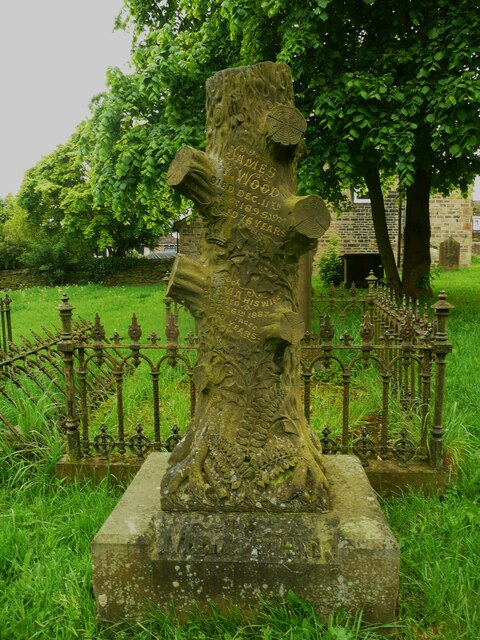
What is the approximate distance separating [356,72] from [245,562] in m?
6.89

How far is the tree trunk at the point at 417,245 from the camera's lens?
1059cm

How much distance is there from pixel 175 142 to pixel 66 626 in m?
7.07

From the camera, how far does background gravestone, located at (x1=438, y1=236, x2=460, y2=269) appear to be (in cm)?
2283

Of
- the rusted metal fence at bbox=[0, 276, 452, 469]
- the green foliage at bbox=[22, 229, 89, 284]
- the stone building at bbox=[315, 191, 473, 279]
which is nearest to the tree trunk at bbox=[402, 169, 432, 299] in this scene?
the rusted metal fence at bbox=[0, 276, 452, 469]

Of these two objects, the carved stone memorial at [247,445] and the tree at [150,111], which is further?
the tree at [150,111]

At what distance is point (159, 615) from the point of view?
252 cm

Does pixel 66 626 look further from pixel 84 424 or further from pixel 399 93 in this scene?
pixel 399 93

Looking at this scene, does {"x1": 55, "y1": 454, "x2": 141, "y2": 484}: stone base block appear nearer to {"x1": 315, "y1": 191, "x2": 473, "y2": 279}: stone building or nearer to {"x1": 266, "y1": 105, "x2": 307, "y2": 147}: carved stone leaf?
{"x1": 266, "y1": 105, "x2": 307, "y2": 147}: carved stone leaf

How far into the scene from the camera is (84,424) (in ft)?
13.7

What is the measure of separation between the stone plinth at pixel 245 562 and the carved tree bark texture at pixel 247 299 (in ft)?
0.38

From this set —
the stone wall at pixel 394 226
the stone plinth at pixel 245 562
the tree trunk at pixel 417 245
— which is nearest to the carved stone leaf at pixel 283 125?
the stone plinth at pixel 245 562

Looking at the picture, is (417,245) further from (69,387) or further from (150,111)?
(69,387)

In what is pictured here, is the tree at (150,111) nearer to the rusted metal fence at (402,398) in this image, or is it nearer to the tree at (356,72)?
the tree at (356,72)

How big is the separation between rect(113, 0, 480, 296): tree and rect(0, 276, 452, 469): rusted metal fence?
2722mm
